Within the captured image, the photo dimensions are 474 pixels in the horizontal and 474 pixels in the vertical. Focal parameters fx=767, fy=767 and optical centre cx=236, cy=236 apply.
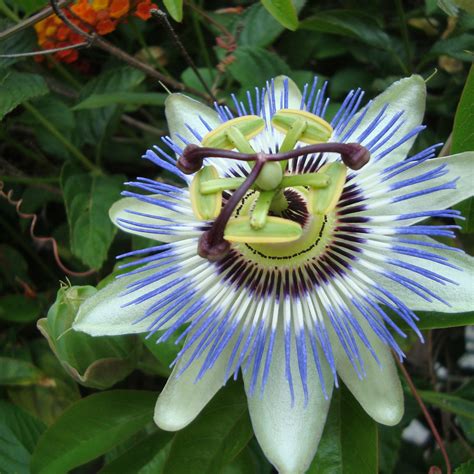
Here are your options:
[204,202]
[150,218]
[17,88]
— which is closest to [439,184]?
[204,202]

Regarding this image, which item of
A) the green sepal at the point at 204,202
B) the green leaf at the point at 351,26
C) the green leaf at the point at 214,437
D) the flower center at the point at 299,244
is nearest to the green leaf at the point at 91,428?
the green leaf at the point at 214,437

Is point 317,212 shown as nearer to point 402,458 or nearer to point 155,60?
point 155,60

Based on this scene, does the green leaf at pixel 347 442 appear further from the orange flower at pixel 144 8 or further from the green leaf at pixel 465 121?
the orange flower at pixel 144 8

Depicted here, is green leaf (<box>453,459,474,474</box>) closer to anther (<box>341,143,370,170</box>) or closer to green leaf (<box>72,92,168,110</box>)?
anther (<box>341,143,370,170</box>)

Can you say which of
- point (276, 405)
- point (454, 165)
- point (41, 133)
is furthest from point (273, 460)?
point (41, 133)

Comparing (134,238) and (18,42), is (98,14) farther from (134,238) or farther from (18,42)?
(134,238)

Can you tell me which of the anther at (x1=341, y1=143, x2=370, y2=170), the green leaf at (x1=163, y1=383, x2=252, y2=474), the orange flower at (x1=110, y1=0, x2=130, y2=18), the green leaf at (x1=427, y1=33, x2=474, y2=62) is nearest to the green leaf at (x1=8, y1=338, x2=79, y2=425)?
the green leaf at (x1=163, y1=383, x2=252, y2=474)
